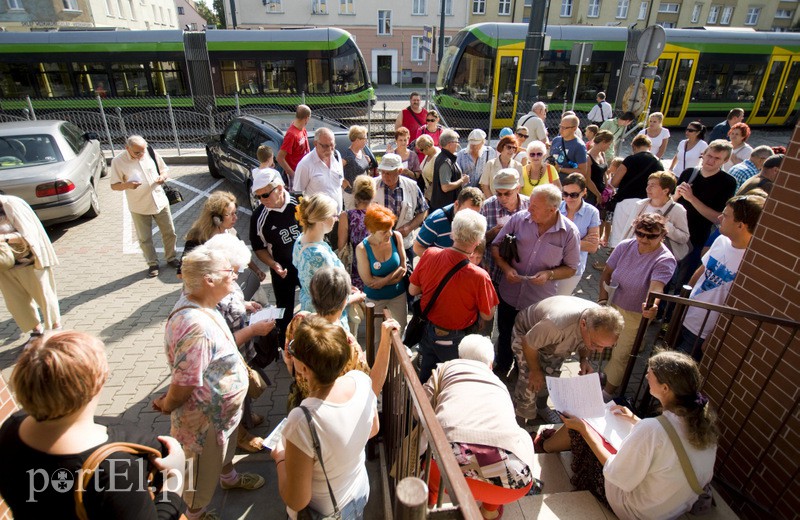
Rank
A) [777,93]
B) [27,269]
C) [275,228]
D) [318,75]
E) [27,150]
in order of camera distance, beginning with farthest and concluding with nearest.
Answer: [777,93] → [318,75] → [27,150] → [27,269] → [275,228]

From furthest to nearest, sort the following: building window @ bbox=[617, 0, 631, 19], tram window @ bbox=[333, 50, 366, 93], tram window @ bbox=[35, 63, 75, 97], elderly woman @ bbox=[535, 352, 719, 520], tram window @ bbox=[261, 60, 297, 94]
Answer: building window @ bbox=[617, 0, 631, 19]
tram window @ bbox=[333, 50, 366, 93]
tram window @ bbox=[261, 60, 297, 94]
tram window @ bbox=[35, 63, 75, 97]
elderly woman @ bbox=[535, 352, 719, 520]

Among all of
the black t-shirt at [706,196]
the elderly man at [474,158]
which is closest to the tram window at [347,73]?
the elderly man at [474,158]

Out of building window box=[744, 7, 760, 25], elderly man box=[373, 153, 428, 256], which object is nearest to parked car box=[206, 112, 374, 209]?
elderly man box=[373, 153, 428, 256]

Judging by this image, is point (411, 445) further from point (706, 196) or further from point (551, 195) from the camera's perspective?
point (706, 196)

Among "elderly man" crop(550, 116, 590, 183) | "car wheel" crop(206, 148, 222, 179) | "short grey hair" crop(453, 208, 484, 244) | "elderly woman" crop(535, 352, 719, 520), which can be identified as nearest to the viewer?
"elderly woman" crop(535, 352, 719, 520)

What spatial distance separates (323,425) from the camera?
1721mm

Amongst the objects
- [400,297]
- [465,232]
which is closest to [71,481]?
[465,232]

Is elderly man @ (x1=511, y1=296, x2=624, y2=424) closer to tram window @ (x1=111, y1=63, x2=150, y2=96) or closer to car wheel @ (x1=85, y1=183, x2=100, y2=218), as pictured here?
car wheel @ (x1=85, y1=183, x2=100, y2=218)

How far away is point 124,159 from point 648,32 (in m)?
7.50

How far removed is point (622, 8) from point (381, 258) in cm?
4282

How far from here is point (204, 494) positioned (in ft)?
8.13

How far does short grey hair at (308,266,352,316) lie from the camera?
2.40m

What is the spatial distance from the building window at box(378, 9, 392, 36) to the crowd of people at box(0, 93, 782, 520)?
115ft

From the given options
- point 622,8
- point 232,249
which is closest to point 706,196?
point 232,249
